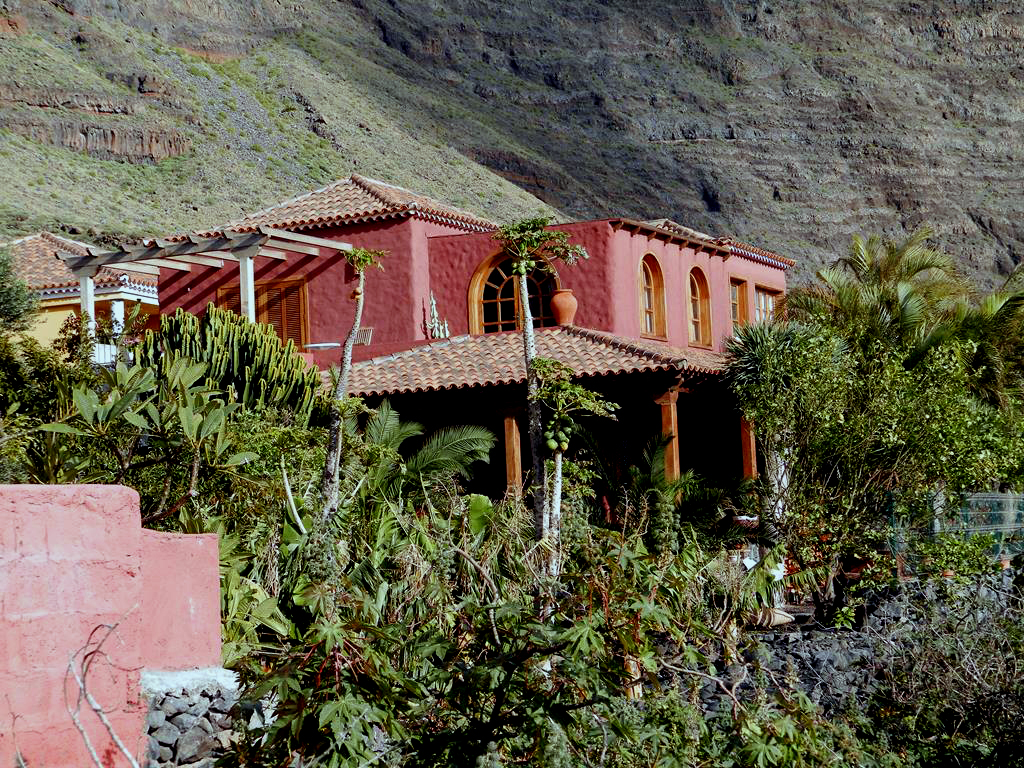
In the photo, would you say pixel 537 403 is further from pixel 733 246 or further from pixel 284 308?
pixel 733 246

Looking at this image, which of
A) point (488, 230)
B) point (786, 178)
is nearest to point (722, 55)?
point (786, 178)

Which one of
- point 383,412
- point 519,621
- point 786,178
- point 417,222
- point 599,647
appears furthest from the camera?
point 786,178

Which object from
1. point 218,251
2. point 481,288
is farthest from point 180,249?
point 481,288

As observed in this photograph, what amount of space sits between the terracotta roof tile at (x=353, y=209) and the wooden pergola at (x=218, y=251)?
42cm

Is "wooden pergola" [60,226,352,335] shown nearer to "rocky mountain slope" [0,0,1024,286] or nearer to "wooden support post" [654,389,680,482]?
"wooden support post" [654,389,680,482]

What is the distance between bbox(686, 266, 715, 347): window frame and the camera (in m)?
22.7

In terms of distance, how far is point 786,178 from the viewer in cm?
7519

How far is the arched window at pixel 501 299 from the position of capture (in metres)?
20.8

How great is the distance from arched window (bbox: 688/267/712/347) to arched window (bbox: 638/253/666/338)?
51.9 inches

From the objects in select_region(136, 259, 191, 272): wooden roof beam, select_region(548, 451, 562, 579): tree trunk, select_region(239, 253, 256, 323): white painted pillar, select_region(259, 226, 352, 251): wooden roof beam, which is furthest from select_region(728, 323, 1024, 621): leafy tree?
select_region(136, 259, 191, 272): wooden roof beam

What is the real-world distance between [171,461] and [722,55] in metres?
76.9

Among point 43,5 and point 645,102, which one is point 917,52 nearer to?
point 645,102

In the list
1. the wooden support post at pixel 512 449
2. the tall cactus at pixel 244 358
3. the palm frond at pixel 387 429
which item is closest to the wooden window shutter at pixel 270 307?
the palm frond at pixel 387 429

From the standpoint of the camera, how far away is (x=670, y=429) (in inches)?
693
